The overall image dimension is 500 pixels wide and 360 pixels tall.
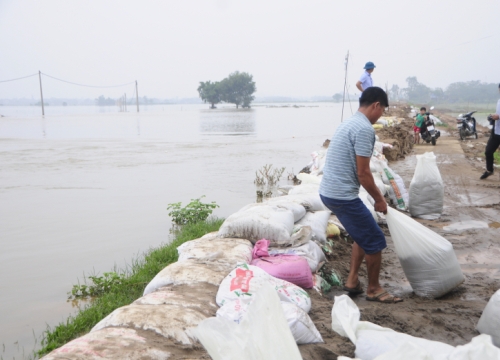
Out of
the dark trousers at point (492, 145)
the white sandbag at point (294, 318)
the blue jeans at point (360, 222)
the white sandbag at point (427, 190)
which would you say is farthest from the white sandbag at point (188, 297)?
the dark trousers at point (492, 145)

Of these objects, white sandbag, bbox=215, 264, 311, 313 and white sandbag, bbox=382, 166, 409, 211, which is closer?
white sandbag, bbox=215, 264, 311, 313

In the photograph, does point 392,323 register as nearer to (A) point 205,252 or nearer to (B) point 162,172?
(A) point 205,252

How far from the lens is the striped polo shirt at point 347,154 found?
305 cm

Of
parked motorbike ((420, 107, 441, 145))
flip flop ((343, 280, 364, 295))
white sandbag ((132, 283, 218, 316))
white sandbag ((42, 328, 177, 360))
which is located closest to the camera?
white sandbag ((42, 328, 177, 360))

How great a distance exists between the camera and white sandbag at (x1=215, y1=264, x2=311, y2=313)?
2.56m

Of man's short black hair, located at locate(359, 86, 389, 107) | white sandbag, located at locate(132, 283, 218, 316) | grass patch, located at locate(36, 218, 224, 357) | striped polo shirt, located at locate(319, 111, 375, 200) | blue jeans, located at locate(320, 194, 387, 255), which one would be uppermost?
man's short black hair, located at locate(359, 86, 389, 107)

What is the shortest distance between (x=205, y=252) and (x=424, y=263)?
155cm

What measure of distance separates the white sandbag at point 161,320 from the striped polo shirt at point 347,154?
4.25 ft

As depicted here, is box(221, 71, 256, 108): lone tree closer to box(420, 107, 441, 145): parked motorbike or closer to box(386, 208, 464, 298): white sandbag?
box(420, 107, 441, 145): parked motorbike

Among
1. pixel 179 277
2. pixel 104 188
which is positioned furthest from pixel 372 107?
pixel 104 188

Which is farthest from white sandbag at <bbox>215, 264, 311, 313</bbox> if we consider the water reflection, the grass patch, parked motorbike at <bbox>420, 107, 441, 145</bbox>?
the water reflection

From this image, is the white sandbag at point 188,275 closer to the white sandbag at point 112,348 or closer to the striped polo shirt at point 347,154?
the white sandbag at point 112,348

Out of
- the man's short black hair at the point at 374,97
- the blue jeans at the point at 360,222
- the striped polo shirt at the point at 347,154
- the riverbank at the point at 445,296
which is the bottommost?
the riverbank at the point at 445,296

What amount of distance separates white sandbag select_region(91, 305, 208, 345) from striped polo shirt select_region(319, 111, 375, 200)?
4.25 ft
